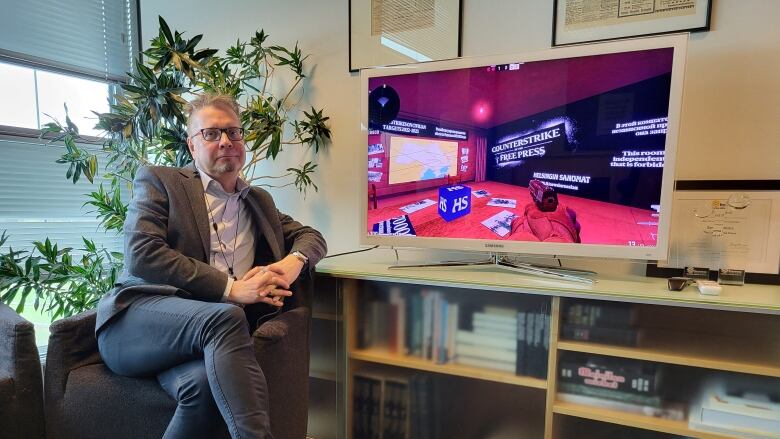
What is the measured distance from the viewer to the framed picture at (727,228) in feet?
4.97

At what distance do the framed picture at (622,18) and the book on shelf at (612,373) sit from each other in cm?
124

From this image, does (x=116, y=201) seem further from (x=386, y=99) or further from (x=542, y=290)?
(x=542, y=290)

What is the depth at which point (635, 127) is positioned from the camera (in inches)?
57.1

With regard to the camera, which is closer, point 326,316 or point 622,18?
point 622,18

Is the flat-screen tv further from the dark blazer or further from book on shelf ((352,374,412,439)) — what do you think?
book on shelf ((352,374,412,439))

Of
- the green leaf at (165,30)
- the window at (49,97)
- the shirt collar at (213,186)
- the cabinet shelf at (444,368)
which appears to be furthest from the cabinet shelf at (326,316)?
the window at (49,97)

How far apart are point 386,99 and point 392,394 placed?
1.22m

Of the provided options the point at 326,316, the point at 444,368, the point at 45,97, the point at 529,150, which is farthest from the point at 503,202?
the point at 45,97

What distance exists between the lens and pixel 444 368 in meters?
1.61

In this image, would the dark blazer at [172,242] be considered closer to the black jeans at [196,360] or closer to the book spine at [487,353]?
the black jeans at [196,360]

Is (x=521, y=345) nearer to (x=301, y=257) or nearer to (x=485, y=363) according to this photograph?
(x=485, y=363)

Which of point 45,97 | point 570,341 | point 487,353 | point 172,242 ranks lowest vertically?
point 487,353

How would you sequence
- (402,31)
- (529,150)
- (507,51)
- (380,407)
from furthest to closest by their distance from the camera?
1. (402,31)
2. (507,51)
3. (380,407)
4. (529,150)

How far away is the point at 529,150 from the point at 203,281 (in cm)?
124
